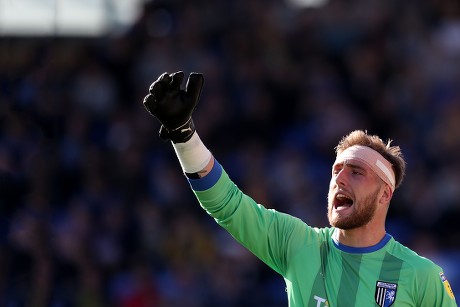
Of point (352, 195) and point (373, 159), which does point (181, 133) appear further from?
point (373, 159)

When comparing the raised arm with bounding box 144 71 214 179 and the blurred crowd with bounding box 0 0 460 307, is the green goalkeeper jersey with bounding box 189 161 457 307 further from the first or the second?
the blurred crowd with bounding box 0 0 460 307

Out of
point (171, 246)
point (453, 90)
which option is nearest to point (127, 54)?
point (171, 246)

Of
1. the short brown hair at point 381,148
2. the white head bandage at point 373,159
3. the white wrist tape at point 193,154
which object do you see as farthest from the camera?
the short brown hair at point 381,148

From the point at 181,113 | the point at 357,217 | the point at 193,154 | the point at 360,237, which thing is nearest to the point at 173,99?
the point at 181,113

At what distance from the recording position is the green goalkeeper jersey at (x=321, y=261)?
17.5 ft

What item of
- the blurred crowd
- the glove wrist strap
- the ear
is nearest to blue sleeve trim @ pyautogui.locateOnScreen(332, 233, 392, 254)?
the ear

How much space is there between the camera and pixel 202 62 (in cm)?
1279

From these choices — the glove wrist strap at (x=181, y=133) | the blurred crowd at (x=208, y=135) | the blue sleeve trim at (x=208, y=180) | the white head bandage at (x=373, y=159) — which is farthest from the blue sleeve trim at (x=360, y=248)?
the blurred crowd at (x=208, y=135)

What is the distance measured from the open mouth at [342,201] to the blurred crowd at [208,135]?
456cm

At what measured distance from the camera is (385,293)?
211 inches

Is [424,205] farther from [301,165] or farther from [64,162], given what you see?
[64,162]

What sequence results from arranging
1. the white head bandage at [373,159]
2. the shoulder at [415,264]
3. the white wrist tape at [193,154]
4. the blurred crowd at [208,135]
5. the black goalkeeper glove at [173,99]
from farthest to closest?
the blurred crowd at [208,135] < the white head bandage at [373,159] < the shoulder at [415,264] < the white wrist tape at [193,154] < the black goalkeeper glove at [173,99]

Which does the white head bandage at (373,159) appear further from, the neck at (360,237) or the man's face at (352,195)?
the neck at (360,237)

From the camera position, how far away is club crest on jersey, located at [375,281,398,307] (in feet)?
17.5
